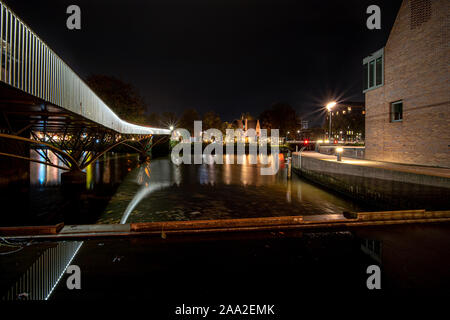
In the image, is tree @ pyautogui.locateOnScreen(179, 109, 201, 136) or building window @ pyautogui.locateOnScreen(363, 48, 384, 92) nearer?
building window @ pyautogui.locateOnScreen(363, 48, 384, 92)

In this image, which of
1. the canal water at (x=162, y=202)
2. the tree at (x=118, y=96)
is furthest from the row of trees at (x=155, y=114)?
the canal water at (x=162, y=202)

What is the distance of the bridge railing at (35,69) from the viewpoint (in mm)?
6223

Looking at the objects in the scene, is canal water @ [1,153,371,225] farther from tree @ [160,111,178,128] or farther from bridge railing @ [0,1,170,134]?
tree @ [160,111,178,128]

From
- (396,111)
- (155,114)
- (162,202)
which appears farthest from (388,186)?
(155,114)

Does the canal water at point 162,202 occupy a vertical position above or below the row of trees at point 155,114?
below

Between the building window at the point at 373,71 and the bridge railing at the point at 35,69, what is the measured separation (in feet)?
60.1

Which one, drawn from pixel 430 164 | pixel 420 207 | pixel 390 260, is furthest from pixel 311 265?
pixel 430 164

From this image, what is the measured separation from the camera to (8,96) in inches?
289

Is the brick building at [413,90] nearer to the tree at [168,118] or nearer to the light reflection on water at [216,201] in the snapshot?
the light reflection on water at [216,201]

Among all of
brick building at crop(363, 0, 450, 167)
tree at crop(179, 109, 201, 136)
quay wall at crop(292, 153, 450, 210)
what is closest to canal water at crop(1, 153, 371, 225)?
quay wall at crop(292, 153, 450, 210)

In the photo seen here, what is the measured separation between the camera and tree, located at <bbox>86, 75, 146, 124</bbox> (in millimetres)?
46938

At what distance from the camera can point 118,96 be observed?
157 feet

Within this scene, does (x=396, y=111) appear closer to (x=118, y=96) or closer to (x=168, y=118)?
(x=118, y=96)

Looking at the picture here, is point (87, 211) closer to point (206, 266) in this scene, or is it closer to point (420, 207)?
point (206, 266)
